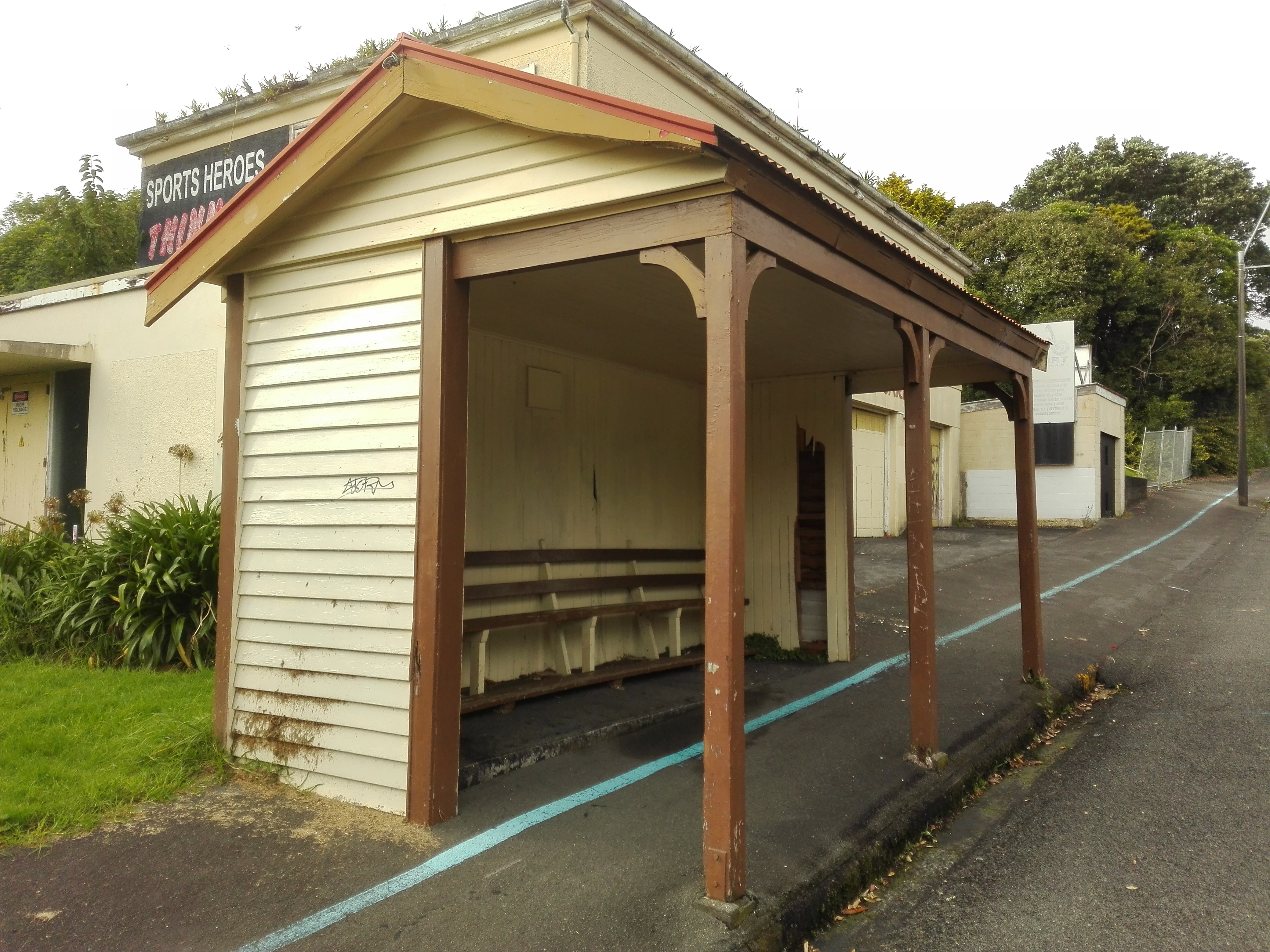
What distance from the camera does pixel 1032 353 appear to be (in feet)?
23.9

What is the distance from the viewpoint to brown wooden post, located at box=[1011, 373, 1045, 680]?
6.87 m

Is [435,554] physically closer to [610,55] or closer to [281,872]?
[281,872]

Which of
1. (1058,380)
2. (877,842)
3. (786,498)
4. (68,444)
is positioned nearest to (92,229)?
(68,444)

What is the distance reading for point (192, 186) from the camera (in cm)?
1038

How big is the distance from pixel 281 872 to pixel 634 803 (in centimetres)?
169

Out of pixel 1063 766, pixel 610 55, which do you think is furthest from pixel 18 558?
pixel 1063 766

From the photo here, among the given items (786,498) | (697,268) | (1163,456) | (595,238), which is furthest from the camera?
(1163,456)

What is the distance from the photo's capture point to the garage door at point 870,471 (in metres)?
16.3

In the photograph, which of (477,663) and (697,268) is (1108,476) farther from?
(697,268)

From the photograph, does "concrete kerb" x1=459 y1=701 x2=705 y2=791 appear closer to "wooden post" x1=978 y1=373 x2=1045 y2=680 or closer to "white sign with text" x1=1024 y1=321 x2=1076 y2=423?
"wooden post" x1=978 y1=373 x2=1045 y2=680

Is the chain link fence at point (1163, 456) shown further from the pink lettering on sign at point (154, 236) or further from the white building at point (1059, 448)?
the pink lettering on sign at point (154, 236)

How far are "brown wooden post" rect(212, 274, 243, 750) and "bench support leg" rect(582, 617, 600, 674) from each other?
257cm

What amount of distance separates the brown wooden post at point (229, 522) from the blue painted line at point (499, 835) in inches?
71.7

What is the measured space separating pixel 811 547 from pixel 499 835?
4810 mm
